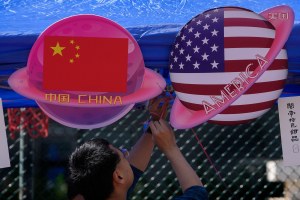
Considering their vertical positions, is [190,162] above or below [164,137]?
below

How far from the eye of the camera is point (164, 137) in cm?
169

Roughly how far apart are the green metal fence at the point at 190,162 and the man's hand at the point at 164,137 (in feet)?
8.86

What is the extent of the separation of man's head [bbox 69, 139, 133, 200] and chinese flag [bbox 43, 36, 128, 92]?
177 millimetres

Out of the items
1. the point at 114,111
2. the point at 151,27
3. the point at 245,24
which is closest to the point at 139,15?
the point at 151,27

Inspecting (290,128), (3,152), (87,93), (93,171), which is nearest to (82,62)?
(87,93)

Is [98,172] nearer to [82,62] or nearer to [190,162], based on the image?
[82,62]

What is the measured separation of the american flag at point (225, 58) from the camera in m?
1.53

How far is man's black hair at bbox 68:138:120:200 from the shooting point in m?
1.56

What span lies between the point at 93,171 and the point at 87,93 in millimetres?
229

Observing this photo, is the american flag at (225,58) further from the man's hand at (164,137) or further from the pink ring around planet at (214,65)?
the man's hand at (164,137)

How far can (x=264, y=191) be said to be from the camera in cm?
483

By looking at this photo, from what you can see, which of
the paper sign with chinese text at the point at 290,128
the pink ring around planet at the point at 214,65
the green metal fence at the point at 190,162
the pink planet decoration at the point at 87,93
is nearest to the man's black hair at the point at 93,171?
the pink planet decoration at the point at 87,93

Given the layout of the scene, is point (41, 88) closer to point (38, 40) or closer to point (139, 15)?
point (38, 40)

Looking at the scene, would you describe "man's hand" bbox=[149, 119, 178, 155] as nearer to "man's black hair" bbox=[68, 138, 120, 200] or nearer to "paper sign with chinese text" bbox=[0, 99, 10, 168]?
"man's black hair" bbox=[68, 138, 120, 200]
